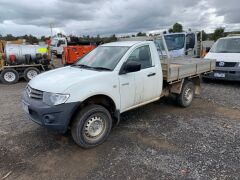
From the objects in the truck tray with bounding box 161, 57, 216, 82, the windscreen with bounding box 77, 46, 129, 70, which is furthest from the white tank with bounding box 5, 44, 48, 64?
the truck tray with bounding box 161, 57, 216, 82

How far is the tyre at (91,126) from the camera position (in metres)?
3.76

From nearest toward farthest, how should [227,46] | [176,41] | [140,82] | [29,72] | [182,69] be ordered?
[140,82], [182,69], [227,46], [29,72], [176,41]

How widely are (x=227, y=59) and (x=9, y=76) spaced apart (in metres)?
9.42

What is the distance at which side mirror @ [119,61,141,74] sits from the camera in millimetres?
4145

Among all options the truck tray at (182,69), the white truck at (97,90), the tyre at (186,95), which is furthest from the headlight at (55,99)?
the tyre at (186,95)

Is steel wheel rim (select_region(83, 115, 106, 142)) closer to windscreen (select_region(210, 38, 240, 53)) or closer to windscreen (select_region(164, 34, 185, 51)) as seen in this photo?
windscreen (select_region(210, 38, 240, 53))

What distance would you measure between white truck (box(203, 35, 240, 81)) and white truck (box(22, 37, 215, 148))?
13.1 feet

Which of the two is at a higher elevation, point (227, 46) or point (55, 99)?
point (227, 46)

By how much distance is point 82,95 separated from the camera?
362 centimetres

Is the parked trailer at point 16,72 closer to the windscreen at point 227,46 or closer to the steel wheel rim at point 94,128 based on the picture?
the steel wheel rim at point 94,128

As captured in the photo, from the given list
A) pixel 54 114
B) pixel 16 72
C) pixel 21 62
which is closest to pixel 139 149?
pixel 54 114

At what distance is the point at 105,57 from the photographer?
15.3 feet

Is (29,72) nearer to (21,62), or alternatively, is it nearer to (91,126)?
(21,62)

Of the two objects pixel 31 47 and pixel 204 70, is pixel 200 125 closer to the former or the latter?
pixel 204 70
